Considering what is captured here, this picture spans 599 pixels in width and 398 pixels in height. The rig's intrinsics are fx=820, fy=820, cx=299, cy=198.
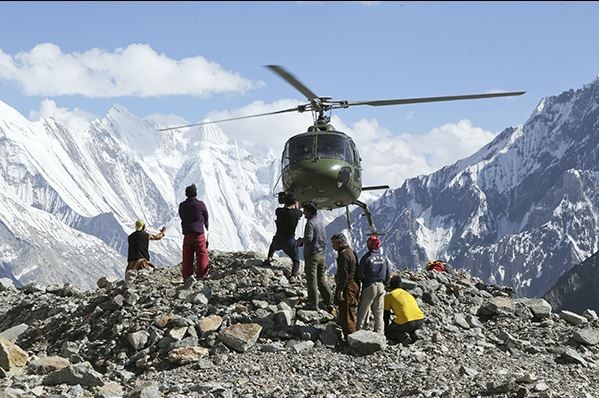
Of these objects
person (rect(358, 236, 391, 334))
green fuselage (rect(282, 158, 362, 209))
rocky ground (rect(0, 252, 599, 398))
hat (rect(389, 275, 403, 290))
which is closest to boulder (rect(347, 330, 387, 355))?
rocky ground (rect(0, 252, 599, 398))

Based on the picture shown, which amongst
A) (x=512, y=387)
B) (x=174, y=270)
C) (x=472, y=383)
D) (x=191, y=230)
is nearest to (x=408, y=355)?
(x=472, y=383)

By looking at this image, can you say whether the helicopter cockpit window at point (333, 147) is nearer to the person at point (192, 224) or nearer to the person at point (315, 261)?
the person at point (192, 224)

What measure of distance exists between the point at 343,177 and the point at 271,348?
7.91 m

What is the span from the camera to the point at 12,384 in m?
15.4

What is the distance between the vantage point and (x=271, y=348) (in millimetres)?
16984

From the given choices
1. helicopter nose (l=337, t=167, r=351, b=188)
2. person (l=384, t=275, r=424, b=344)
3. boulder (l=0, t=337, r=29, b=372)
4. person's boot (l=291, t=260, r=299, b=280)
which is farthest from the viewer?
helicopter nose (l=337, t=167, r=351, b=188)

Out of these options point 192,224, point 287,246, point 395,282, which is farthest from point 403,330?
point 192,224

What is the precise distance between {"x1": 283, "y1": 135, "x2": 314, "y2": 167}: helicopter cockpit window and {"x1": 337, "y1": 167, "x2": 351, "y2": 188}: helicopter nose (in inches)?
40.1

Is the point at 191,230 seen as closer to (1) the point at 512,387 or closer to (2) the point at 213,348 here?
(2) the point at 213,348

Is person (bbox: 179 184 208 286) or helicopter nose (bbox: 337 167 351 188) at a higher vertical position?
helicopter nose (bbox: 337 167 351 188)

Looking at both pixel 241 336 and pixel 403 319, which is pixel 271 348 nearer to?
pixel 241 336

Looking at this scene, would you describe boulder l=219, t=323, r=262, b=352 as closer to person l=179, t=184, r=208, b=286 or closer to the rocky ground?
the rocky ground

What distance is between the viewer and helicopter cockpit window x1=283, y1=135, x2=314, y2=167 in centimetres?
2406

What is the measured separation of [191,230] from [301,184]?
3.95 m
